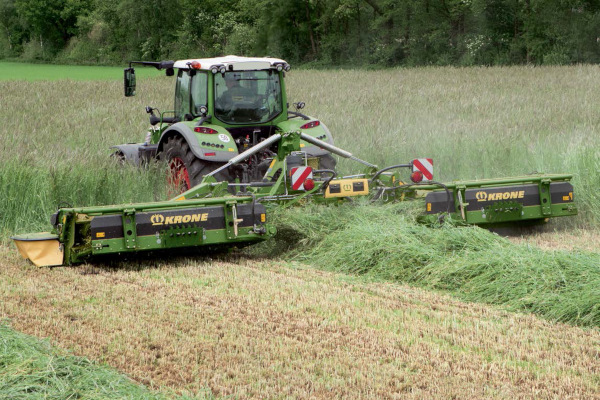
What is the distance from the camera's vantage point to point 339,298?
6.14 meters

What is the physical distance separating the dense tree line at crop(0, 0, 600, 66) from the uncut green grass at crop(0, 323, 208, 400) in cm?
3084

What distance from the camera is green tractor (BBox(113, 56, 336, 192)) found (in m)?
8.66

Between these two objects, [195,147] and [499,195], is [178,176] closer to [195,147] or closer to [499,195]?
[195,147]

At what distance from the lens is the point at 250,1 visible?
1925 inches

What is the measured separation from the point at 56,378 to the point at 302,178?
3.97 meters

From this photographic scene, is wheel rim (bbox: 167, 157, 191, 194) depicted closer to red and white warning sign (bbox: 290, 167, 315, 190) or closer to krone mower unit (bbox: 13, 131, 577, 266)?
krone mower unit (bbox: 13, 131, 577, 266)

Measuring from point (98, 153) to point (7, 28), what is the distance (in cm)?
6373

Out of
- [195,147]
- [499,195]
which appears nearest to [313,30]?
[195,147]

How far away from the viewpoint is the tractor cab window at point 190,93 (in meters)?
9.19

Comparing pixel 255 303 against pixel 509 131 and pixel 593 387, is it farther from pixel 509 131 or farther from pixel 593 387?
pixel 509 131

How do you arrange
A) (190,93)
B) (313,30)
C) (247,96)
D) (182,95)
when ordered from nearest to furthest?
1. (247,96)
2. (190,93)
3. (182,95)
4. (313,30)

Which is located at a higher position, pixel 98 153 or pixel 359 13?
pixel 359 13

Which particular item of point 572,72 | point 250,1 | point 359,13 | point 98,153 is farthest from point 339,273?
point 250,1

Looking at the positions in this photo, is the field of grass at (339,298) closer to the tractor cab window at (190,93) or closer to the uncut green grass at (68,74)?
the tractor cab window at (190,93)
